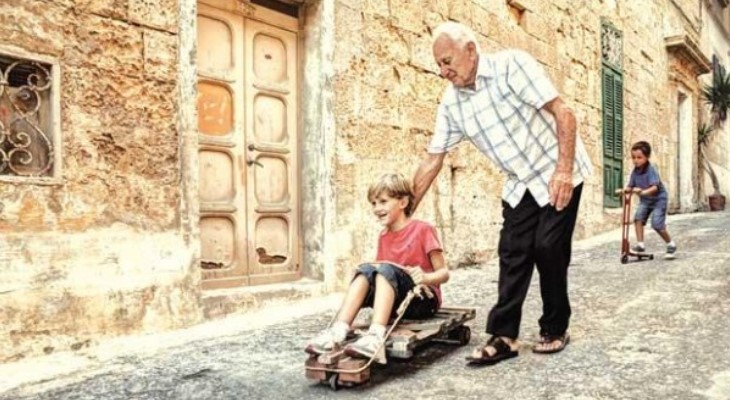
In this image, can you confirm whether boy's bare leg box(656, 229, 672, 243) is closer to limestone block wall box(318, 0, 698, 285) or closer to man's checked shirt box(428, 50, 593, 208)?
limestone block wall box(318, 0, 698, 285)

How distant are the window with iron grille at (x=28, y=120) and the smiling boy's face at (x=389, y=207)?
169cm

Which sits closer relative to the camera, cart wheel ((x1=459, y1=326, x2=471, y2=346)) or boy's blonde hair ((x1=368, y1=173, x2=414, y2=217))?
boy's blonde hair ((x1=368, y1=173, x2=414, y2=217))

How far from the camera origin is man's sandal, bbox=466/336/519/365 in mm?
2703

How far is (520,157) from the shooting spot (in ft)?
9.00

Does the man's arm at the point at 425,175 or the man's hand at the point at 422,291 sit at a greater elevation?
the man's arm at the point at 425,175

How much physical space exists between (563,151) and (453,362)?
102cm

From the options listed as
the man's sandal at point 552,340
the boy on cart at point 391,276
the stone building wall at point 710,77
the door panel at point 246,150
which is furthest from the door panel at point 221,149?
the stone building wall at point 710,77

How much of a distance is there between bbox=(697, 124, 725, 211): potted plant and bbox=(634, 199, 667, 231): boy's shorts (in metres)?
9.88

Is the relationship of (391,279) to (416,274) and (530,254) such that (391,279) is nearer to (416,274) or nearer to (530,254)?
(416,274)

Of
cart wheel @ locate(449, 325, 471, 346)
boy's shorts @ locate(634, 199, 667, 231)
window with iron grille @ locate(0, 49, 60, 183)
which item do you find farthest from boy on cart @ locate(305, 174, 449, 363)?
boy's shorts @ locate(634, 199, 667, 231)

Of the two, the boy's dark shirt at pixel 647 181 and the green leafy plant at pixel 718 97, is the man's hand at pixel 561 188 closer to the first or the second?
the boy's dark shirt at pixel 647 181

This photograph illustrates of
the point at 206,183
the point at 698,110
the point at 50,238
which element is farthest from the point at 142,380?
the point at 698,110

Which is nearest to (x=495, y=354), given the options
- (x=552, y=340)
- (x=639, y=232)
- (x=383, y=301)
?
(x=552, y=340)

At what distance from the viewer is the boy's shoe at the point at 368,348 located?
7.91 feet
